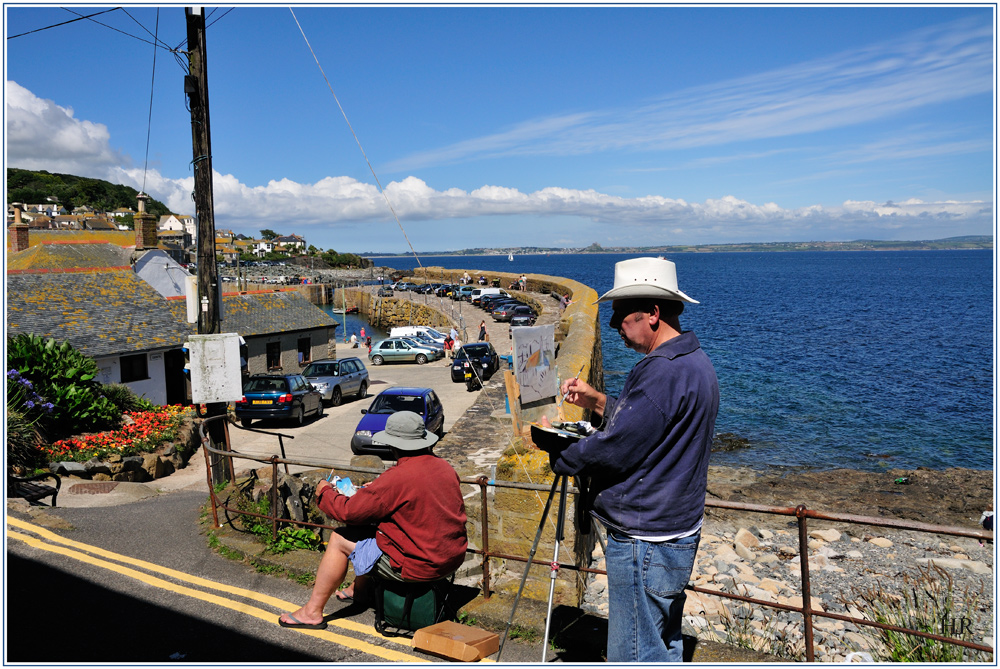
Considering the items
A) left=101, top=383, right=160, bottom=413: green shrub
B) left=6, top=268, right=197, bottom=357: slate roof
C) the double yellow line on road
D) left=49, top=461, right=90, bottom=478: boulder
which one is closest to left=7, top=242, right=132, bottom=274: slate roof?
left=6, top=268, right=197, bottom=357: slate roof

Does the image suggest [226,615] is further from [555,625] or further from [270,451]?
[270,451]

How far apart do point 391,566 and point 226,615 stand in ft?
4.67

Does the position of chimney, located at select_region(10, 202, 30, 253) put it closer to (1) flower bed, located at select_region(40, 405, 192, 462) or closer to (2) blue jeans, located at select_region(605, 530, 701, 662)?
(1) flower bed, located at select_region(40, 405, 192, 462)

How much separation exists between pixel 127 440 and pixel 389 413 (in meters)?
6.02

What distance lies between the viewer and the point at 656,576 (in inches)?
125

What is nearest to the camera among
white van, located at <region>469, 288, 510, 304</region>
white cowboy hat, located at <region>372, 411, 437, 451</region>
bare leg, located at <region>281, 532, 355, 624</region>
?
white cowboy hat, located at <region>372, 411, 437, 451</region>

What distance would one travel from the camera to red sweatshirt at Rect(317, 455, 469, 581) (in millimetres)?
4367

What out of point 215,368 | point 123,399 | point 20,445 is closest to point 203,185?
point 215,368

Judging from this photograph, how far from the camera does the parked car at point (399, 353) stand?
37.5m

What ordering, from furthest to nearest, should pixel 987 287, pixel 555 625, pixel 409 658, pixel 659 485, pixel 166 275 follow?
pixel 987 287
pixel 166 275
pixel 555 625
pixel 409 658
pixel 659 485

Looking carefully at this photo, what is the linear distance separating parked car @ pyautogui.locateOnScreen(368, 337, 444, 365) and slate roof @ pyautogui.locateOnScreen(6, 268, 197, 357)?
1312 centimetres

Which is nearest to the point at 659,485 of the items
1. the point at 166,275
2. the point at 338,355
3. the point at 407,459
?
the point at 407,459

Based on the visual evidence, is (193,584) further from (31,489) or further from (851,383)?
(851,383)

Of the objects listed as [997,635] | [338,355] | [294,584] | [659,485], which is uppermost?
[659,485]
